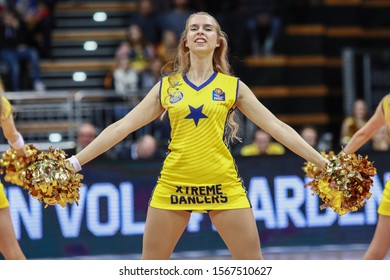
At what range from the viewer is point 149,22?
47.8 ft

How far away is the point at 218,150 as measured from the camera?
5984mm

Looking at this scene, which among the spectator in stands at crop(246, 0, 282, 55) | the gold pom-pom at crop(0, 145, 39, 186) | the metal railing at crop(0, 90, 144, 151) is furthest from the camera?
the spectator in stands at crop(246, 0, 282, 55)

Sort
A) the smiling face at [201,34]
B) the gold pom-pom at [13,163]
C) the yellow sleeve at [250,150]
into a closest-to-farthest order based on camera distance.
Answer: the smiling face at [201,34], the gold pom-pom at [13,163], the yellow sleeve at [250,150]

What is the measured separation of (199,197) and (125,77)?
7.71 m

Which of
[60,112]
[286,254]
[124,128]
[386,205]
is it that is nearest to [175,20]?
[60,112]

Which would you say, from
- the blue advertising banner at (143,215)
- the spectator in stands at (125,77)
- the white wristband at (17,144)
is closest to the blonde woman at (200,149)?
the white wristband at (17,144)

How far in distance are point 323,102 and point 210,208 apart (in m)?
9.37

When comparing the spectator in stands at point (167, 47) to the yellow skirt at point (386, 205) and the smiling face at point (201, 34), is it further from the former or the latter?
the smiling face at point (201, 34)

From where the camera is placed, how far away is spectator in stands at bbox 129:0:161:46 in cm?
1451

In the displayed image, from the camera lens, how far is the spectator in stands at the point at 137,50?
13.9 meters

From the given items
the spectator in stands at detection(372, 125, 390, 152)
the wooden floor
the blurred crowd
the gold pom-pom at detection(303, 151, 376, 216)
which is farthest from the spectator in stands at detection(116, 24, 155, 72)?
the gold pom-pom at detection(303, 151, 376, 216)

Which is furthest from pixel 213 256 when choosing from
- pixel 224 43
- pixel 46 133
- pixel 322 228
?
pixel 224 43

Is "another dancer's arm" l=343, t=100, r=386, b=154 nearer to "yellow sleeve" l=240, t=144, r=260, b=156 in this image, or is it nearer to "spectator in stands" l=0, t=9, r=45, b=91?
"yellow sleeve" l=240, t=144, r=260, b=156
